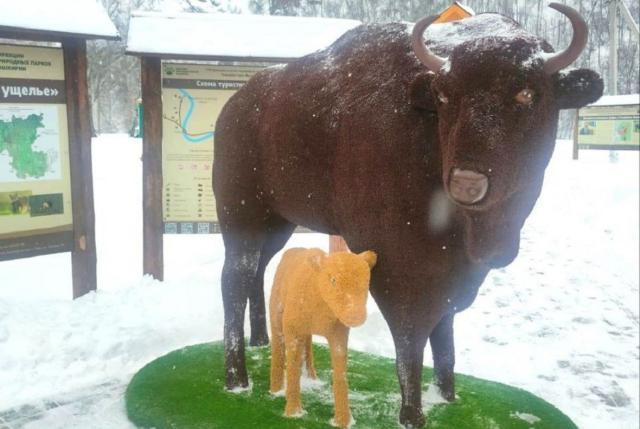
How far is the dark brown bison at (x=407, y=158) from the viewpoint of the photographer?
2.30 m

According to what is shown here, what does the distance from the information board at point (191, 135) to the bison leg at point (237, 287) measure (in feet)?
7.30

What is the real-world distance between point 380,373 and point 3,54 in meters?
3.88

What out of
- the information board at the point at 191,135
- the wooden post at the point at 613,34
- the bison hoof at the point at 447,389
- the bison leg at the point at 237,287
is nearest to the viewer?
the bison hoof at the point at 447,389

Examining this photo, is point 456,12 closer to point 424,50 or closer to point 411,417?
point 424,50

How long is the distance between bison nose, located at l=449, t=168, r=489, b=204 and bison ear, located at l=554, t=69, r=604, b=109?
1.69 feet

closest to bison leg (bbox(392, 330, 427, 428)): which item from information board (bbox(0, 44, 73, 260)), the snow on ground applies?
the snow on ground

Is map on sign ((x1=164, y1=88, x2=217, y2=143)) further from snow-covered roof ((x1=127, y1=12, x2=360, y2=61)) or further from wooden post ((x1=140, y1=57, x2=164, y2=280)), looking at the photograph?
snow-covered roof ((x1=127, y1=12, x2=360, y2=61))

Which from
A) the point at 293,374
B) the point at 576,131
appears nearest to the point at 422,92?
the point at 293,374

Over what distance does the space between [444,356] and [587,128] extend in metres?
10.8

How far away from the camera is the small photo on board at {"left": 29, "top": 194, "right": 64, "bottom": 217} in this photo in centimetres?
521

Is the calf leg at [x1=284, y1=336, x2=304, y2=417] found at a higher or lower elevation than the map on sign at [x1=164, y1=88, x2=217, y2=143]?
lower

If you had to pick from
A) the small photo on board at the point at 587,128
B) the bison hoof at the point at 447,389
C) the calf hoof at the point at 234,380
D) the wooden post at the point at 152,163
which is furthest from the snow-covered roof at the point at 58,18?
the small photo on board at the point at 587,128

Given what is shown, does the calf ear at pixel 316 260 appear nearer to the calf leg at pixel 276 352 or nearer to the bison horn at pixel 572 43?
the calf leg at pixel 276 352

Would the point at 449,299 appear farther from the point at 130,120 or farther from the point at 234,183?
the point at 130,120
